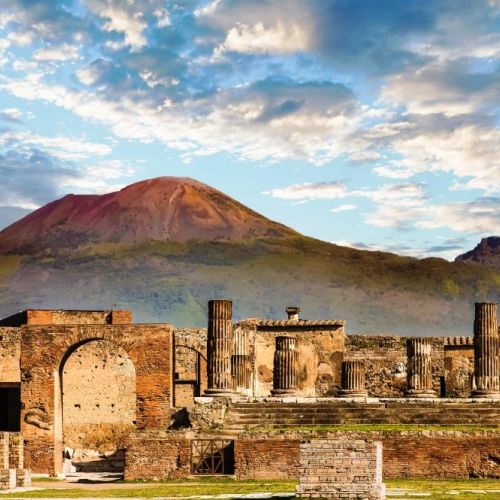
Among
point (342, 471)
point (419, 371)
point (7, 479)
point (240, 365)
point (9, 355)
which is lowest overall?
point (7, 479)

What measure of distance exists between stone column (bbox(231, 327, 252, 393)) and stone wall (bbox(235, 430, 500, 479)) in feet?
26.9

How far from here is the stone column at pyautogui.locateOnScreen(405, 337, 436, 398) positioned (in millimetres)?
38438

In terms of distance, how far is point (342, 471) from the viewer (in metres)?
22.2

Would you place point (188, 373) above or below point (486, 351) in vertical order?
below

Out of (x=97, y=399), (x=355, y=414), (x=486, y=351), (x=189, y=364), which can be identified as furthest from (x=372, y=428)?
(x=189, y=364)

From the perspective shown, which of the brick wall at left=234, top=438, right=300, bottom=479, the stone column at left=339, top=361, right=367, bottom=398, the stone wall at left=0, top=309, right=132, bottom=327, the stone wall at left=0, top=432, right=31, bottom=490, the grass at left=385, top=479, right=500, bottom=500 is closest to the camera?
the grass at left=385, top=479, right=500, bottom=500

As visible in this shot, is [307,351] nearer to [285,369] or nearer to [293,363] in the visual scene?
[293,363]

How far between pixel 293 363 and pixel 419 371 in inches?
148

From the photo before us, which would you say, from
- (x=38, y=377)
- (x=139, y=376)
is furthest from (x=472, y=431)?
(x=38, y=377)

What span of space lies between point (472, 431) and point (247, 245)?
557 ft

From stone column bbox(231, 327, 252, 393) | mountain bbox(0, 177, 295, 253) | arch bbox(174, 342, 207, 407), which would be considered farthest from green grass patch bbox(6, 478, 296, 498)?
mountain bbox(0, 177, 295, 253)

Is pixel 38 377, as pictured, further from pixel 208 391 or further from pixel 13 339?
pixel 13 339

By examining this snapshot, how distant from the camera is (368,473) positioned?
72.7ft

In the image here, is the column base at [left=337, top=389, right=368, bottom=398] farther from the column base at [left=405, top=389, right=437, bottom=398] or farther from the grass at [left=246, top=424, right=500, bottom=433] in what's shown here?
the grass at [left=246, top=424, right=500, bottom=433]
